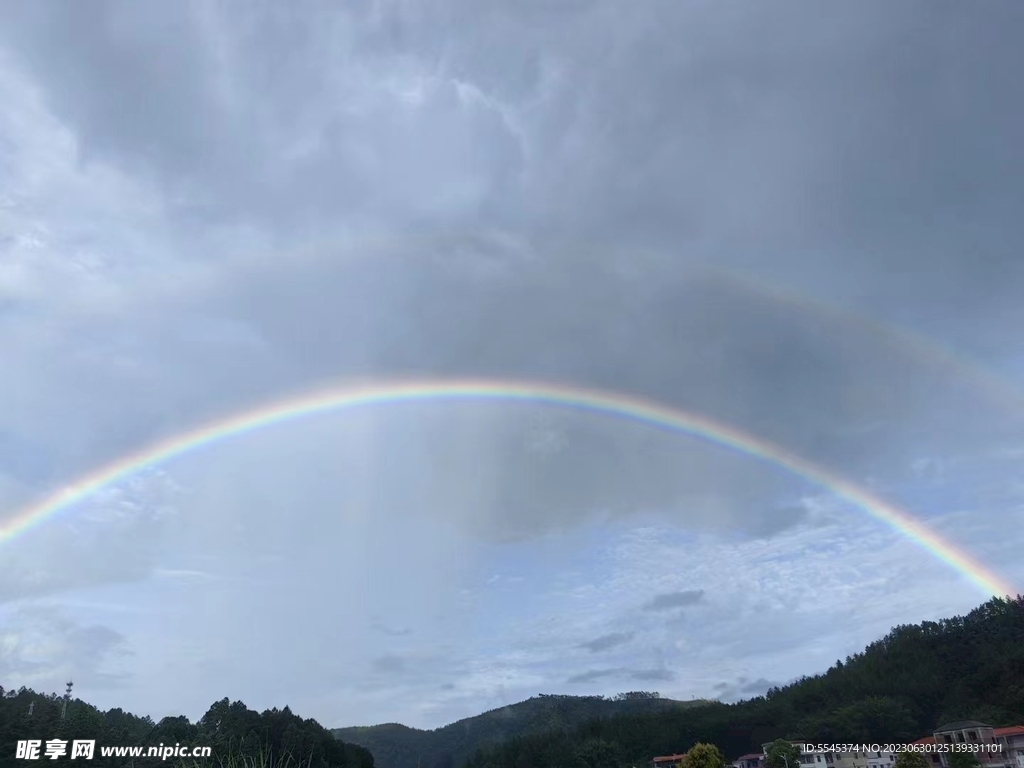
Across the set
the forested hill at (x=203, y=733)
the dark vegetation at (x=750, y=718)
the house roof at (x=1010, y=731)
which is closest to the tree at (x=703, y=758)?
the dark vegetation at (x=750, y=718)

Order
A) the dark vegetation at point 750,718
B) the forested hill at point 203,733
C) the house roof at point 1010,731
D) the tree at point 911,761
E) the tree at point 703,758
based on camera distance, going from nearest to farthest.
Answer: the tree at point 911,761, the house roof at point 1010,731, the tree at point 703,758, the forested hill at point 203,733, the dark vegetation at point 750,718

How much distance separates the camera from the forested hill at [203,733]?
77188 millimetres

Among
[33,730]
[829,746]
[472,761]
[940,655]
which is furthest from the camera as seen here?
[472,761]

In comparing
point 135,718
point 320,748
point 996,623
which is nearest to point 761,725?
point 996,623

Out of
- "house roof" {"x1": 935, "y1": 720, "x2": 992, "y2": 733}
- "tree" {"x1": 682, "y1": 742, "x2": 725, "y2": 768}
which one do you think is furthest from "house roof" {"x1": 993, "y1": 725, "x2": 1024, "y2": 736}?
"tree" {"x1": 682, "y1": 742, "x2": 725, "y2": 768}

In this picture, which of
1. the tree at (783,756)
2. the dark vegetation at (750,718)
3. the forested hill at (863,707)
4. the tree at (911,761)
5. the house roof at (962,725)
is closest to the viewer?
the tree at (911,761)

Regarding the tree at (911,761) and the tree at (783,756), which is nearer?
the tree at (911,761)

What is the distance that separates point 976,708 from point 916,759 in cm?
3575

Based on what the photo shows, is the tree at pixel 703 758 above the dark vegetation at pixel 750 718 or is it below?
below

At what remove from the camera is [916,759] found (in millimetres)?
59875

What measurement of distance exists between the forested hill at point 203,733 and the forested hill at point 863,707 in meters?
30.8

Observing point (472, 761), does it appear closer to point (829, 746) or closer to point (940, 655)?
point (829, 746)

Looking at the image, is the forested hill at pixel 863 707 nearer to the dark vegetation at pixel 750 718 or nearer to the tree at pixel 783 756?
the dark vegetation at pixel 750 718

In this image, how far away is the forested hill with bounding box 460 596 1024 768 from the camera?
8950cm
